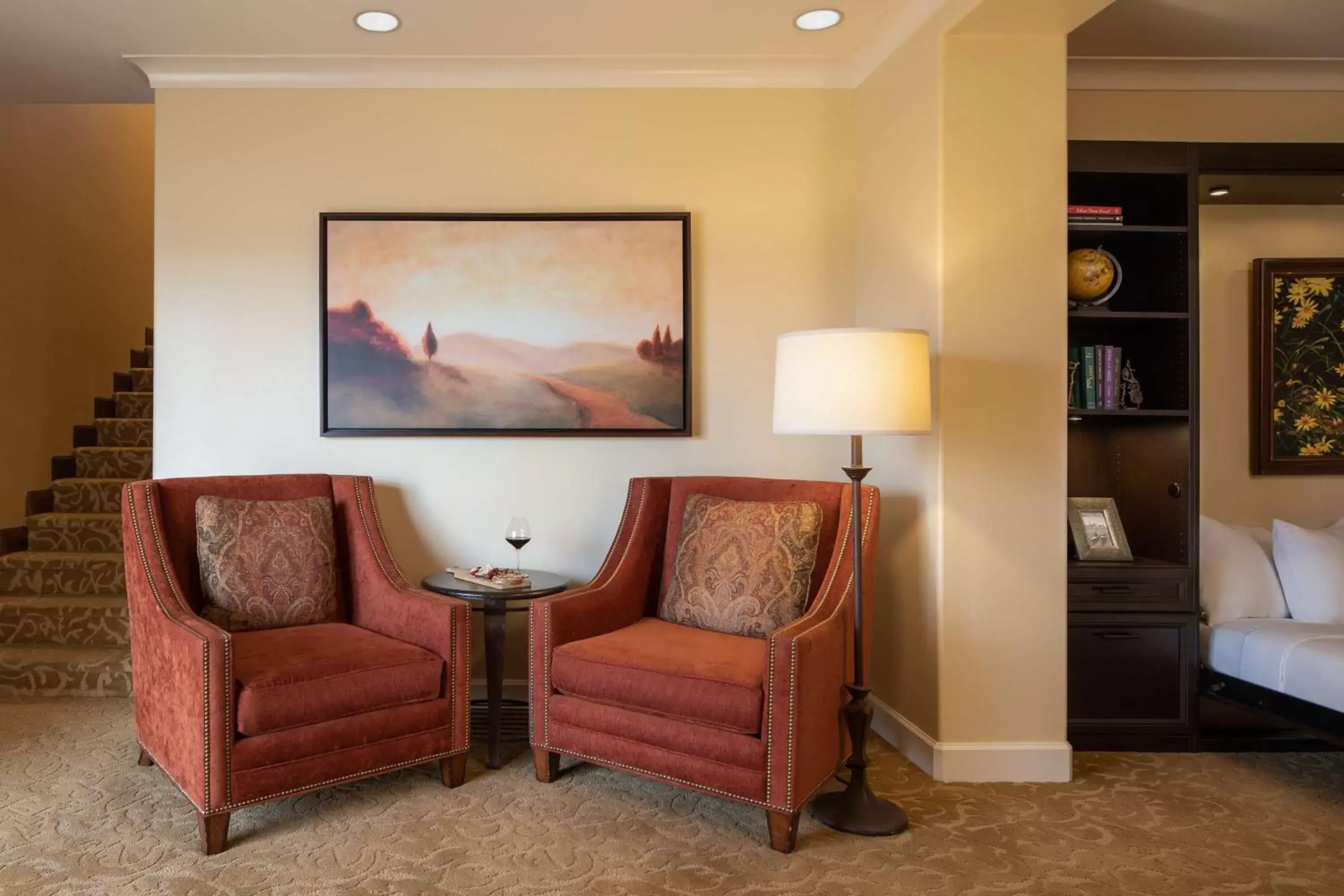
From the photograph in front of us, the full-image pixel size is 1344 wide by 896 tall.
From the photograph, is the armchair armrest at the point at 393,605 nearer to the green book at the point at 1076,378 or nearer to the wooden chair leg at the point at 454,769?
the wooden chair leg at the point at 454,769

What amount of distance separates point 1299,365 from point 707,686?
10.0ft

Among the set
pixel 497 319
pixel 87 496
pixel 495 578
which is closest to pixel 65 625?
pixel 87 496

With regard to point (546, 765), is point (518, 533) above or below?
above

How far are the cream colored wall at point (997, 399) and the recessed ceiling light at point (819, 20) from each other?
49 centimetres

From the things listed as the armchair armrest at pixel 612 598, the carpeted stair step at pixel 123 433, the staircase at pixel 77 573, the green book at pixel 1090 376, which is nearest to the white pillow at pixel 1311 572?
the green book at pixel 1090 376

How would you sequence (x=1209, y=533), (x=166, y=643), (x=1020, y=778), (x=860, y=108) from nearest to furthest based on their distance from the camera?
(x=166, y=643)
(x=1020, y=778)
(x=1209, y=533)
(x=860, y=108)

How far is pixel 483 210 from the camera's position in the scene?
3.72m

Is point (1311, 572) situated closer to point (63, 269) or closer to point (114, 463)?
point (114, 463)

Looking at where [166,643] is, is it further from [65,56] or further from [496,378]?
[65,56]

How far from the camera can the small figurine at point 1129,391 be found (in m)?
3.34

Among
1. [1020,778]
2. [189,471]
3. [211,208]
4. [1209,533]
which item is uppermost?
[211,208]

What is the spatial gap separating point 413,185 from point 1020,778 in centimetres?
332

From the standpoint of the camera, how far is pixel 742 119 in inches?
148

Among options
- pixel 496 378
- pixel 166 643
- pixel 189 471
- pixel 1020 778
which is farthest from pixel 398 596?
pixel 1020 778
